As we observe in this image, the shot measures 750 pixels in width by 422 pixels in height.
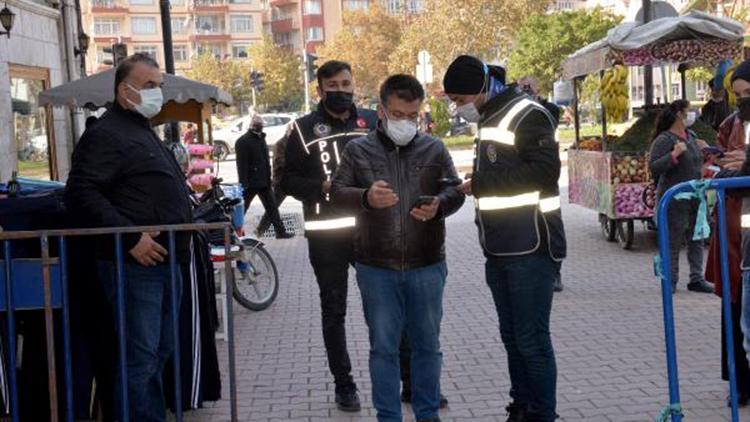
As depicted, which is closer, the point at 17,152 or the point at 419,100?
the point at 419,100

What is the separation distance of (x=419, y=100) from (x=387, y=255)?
0.77m

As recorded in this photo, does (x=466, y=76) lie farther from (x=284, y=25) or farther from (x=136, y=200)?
(x=284, y=25)

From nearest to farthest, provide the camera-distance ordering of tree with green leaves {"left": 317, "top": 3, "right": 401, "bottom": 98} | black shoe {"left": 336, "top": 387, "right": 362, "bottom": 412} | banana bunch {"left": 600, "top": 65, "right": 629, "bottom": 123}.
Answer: black shoe {"left": 336, "top": 387, "right": 362, "bottom": 412} → banana bunch {"left": 600, "top": 65, "right": 629, "bottom": 123} → tree with green leaves {"left": 317, "top": 3, "right": 401, "bottom": 98}

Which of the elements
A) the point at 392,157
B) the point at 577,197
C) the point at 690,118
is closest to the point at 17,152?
the point at 577,197

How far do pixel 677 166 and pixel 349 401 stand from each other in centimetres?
478

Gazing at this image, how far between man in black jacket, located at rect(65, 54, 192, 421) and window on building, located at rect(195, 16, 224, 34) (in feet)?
301

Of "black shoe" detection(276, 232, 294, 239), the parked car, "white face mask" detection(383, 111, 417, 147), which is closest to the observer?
"white face mask" detection(383, 111, 417, 147)

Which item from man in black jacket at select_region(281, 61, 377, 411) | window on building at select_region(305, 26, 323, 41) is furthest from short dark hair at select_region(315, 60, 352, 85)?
window on building at select_region(305, 26, 323, 41)

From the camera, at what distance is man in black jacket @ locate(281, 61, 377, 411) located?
18.2ft

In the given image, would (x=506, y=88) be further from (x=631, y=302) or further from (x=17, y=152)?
(x=17, y=152)

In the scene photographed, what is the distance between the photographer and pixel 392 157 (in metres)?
4.82

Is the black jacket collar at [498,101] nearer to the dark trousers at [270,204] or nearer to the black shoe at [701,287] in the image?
the black shoe at [701,287]

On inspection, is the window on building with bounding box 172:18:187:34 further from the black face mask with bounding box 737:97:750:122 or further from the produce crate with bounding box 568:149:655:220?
the black face mask with bounding box 737:97:750:122

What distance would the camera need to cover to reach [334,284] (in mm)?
5582
